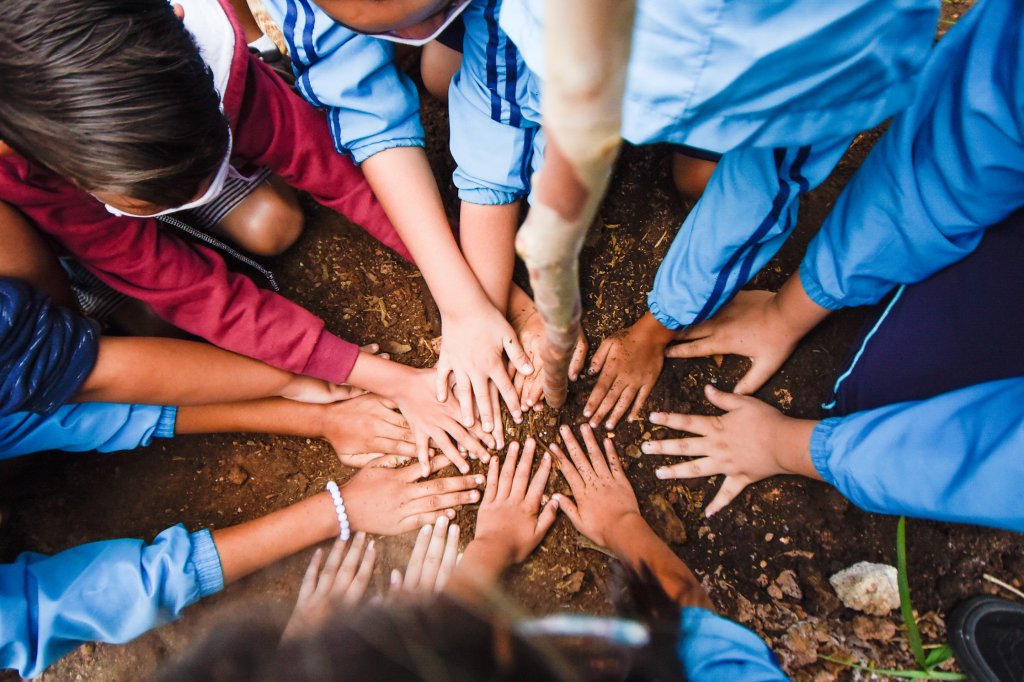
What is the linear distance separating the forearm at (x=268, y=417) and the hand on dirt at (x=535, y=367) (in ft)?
1.66

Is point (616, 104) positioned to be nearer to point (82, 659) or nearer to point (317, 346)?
point (317, 346)

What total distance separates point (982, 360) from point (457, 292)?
1001 millimetres

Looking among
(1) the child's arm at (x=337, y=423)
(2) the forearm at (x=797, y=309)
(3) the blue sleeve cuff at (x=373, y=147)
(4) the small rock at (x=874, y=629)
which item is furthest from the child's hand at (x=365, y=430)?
(4) the small rock at (x=874, y=629)

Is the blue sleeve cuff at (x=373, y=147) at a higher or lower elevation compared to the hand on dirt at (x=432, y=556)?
higher

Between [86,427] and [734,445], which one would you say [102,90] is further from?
[734,445]

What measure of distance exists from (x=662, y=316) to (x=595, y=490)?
39 cm

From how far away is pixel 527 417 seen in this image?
124 centimetres

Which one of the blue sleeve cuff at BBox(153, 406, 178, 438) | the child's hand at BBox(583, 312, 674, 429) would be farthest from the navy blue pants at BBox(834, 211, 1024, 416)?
the blue sleeve cuff at BBox(153, 406, 178, 438)

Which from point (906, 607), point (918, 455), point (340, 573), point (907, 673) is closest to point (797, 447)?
point (918, 455)

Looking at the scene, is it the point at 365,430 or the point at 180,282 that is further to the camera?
the point at 365,430

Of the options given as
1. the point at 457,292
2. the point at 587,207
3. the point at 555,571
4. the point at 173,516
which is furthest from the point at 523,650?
the point at 173,516

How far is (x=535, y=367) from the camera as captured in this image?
1242mm

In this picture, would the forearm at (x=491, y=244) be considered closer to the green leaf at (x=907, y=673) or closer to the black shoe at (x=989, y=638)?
the green leaf at (x=907, y=673)

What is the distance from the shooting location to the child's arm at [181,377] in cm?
113
